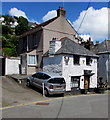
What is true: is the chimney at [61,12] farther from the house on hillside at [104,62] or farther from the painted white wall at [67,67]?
the house on hillside at [104,62]

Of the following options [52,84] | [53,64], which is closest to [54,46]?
[53,64]

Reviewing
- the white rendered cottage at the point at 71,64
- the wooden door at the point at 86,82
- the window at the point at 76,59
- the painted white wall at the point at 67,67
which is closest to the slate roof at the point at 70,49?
the white rendered cottage at the point at 71,64

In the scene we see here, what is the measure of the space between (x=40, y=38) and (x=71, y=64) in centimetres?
577

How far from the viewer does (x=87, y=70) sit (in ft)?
67.9

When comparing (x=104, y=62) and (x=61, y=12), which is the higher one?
(x=61, y=12)

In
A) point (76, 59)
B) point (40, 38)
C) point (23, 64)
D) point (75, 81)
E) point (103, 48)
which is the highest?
point (40, 38)

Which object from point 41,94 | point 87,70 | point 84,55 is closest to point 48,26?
point 84,55

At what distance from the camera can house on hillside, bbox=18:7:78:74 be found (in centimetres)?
2145

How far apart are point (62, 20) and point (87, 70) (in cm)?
822

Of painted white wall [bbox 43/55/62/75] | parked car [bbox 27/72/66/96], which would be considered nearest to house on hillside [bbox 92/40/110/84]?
painted white wall [bbox 43/55/62/75]

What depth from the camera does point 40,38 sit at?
2178 centimetres

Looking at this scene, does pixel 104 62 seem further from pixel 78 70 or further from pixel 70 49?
pixel 70 49

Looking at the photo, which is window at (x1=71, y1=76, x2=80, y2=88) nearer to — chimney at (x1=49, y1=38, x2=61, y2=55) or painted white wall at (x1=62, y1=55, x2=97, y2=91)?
painted white wall at (x1=62, y1=55, x2=97, y2=91)

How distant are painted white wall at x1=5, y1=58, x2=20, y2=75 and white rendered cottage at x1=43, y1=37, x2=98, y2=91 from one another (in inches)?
166
